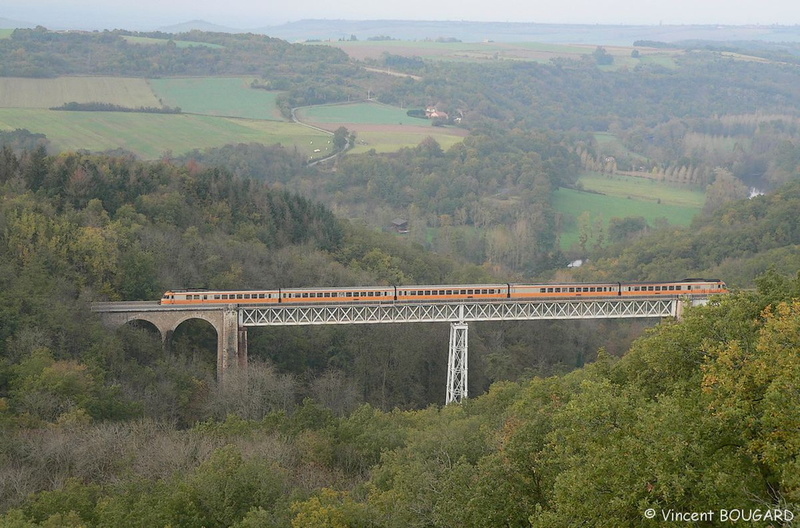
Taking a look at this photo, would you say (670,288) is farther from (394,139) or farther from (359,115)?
(359,115)

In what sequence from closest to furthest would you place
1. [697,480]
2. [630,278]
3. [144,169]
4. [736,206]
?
[697,480] → [144,169] → [630,278] → [736,206]

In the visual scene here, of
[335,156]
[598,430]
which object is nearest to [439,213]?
[335,156]

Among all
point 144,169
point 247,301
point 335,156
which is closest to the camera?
point 247,301

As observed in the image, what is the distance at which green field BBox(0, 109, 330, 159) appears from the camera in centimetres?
10450

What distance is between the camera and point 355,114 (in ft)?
490

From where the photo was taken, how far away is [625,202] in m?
115

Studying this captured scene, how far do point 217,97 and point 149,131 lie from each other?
29.0 metres

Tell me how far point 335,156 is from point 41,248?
78798 millimetres

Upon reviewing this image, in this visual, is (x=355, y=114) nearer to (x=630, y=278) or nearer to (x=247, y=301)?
(x=630, y=278)

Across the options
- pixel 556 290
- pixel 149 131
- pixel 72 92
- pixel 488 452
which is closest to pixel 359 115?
pixel 149 131

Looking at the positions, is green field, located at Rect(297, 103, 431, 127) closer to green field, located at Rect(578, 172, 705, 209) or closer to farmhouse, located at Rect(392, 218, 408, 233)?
green field, located at Rect(578, 172, 705, 209)

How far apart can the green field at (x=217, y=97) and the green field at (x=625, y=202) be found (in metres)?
46.2

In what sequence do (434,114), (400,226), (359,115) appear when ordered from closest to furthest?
(400,226), (359,115), (434,114)

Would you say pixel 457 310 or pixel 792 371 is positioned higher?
pixel 792 371
